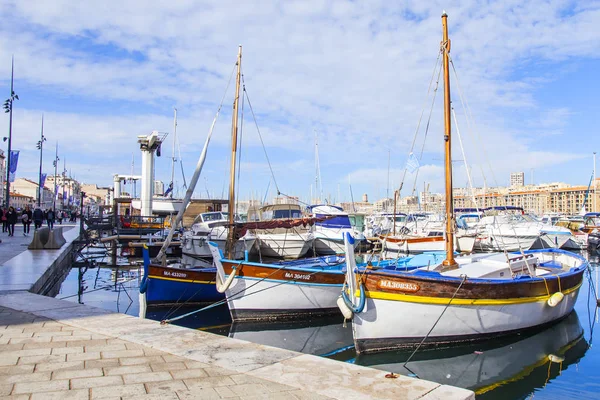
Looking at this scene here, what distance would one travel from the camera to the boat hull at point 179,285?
1331cm

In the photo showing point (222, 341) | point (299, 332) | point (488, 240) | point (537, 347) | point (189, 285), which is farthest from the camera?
point (488, 240)

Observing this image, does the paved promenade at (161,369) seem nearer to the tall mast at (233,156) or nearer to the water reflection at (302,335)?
the water reflection at (302,335)

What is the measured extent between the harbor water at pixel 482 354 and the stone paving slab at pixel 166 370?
3.69 m

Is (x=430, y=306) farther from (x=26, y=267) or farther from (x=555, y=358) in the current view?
(x=26, y=267)

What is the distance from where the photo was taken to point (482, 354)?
31.2 feet

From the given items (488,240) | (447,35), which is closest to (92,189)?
(488,240)

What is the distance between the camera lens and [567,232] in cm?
3225

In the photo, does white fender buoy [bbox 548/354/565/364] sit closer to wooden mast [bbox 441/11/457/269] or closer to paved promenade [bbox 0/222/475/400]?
wooden mast [bbox 441/11/457/269]

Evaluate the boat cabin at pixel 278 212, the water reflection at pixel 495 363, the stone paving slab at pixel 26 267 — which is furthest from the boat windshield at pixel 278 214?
the water reflection at pixel 495 363

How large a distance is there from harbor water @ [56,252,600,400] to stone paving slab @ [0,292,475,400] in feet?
12.1

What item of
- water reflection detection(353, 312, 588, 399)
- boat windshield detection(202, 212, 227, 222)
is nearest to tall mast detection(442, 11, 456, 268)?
water reflection detection(353, 312, 588, 399)

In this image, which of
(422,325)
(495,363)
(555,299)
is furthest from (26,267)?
(555,299)

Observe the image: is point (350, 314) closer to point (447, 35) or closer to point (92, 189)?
point (447, 35)

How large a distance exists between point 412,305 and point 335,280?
3.46 metres
